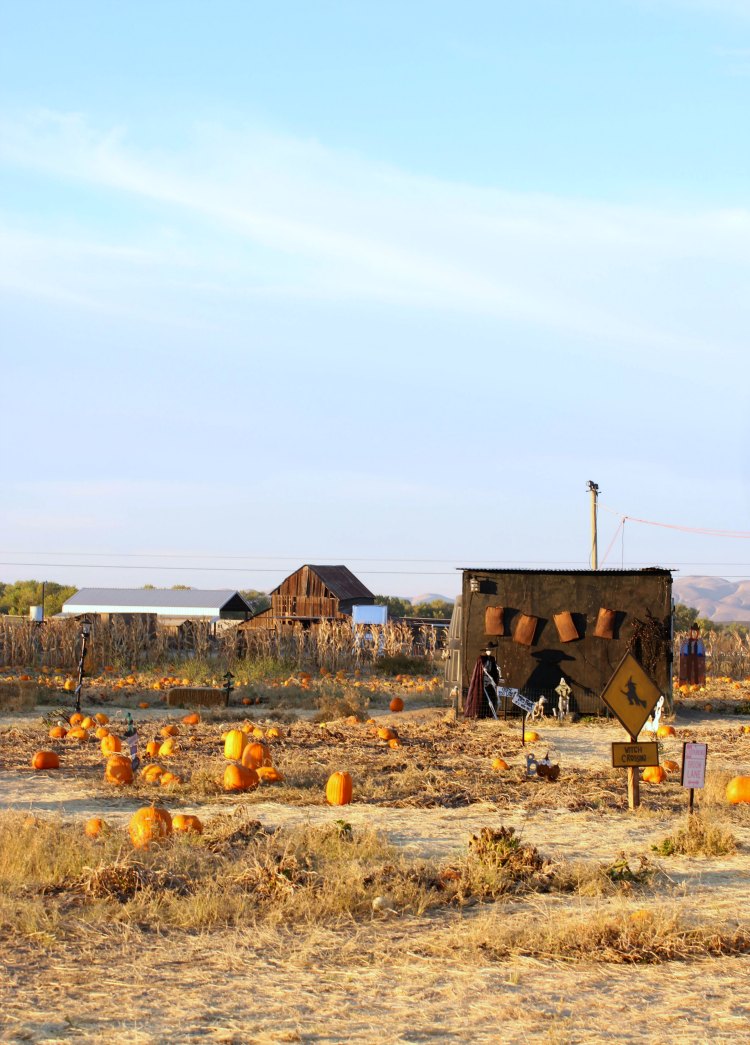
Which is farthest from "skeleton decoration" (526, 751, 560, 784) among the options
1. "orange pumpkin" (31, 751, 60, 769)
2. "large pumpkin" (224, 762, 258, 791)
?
"orange pumpkin" (31, 751, 60, 769)

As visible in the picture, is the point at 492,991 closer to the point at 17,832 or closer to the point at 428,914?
the point at 428,914

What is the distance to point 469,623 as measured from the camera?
2169 cm

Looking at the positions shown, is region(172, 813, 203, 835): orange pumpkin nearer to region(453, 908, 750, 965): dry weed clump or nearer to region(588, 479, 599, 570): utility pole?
region(453, 908, 750, 965): dry weed clump

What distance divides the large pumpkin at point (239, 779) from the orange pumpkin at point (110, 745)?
3430 mm

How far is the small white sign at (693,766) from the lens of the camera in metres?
10.1

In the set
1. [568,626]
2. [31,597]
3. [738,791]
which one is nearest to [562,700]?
[568,626]

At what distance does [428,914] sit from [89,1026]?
2.76 metres

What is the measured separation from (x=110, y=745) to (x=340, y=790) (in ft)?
15.9

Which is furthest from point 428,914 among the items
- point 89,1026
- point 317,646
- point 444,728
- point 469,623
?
point 317,646

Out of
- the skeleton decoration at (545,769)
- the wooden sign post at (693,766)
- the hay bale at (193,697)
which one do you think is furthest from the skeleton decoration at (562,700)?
the wooden sign post at (693,766)

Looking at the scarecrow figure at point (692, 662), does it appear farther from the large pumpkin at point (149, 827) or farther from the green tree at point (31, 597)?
the green tree at point (31, 597)

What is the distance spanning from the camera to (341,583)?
69812mm

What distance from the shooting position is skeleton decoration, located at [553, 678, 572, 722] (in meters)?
20.9

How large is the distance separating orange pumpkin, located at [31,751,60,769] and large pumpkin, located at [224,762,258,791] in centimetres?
284
